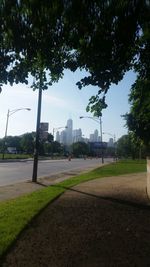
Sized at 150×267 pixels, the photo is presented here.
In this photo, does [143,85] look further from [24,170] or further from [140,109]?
[24,170]

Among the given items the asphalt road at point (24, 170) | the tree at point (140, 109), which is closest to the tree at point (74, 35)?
the tree at point (140, 109)

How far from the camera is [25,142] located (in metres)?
156

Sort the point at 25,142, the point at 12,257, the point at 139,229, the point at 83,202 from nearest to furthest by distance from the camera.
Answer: the point at 12,257, the point at 139,229, the point at 83,202, the point at 25,142

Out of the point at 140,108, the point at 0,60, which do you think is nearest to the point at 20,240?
the point at 0,60

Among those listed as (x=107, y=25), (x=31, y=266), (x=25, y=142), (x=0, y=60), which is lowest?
(x=31, y=266)

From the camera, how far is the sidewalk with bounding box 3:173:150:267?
20.6ft

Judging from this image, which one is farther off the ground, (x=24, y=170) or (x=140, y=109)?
(x=140, y=109)

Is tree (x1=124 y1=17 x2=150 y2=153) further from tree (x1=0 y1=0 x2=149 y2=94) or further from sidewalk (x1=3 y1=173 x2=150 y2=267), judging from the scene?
sidewalk (x1=3 y1=173 x2=150 y2=267)

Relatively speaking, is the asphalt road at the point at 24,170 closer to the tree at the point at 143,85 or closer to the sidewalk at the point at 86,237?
the tree at the point at 143,85

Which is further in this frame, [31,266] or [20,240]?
[20,240]

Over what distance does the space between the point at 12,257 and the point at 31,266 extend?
0.51m

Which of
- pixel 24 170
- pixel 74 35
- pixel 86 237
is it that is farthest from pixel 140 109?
pixel 24 170

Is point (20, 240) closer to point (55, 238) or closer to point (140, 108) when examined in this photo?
point (55, 238)

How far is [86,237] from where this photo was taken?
25.6ft
